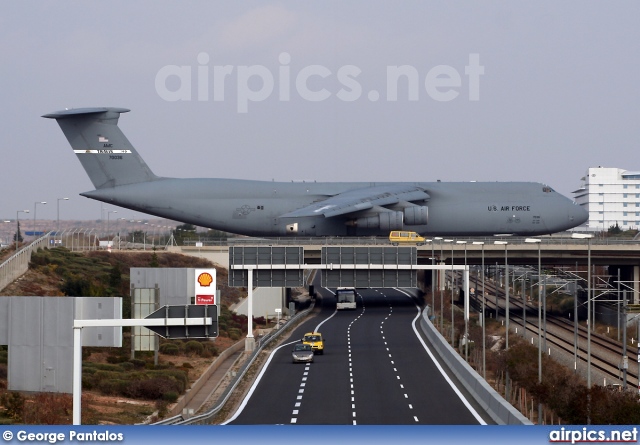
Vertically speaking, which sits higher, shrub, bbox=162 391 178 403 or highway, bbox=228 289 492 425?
highway, bbox=228 289 492 425

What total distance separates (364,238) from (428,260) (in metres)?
9.43

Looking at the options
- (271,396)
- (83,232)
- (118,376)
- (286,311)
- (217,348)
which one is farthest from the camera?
(83,232)

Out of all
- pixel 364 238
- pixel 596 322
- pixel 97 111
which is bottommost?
pixel 596 322

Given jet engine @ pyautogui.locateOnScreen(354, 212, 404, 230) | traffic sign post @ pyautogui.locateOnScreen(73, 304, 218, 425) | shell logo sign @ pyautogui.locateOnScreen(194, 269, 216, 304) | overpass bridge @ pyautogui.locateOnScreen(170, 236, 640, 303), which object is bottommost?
traffic sign post @ pyautogui.locateOnScreen(73, 304, 218, 425)

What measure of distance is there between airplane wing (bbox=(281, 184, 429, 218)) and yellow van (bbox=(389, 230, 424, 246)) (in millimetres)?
2611

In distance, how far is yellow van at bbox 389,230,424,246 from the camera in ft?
279

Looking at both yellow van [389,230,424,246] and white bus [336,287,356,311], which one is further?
white bus [336,287,356,311]

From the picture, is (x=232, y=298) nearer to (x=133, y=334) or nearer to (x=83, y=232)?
(x=83, y=232)

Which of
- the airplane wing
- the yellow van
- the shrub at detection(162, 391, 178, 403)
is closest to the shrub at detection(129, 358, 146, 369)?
the shrub at detection(162, 391, 178, 403)

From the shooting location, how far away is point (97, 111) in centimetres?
8850

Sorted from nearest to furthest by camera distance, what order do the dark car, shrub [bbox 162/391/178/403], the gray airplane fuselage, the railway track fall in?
shrub [bbox 162/391/178/403] → the dark car → the railway track → the gray airplane fuselage

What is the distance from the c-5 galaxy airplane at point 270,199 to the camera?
3519 inches

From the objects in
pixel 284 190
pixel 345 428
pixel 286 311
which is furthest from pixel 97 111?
pixel 345 428

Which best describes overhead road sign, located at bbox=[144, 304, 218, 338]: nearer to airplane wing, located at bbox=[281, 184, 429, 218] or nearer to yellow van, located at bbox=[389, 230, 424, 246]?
airplane wing, located at bbox=[281, 184, 429, 218]
